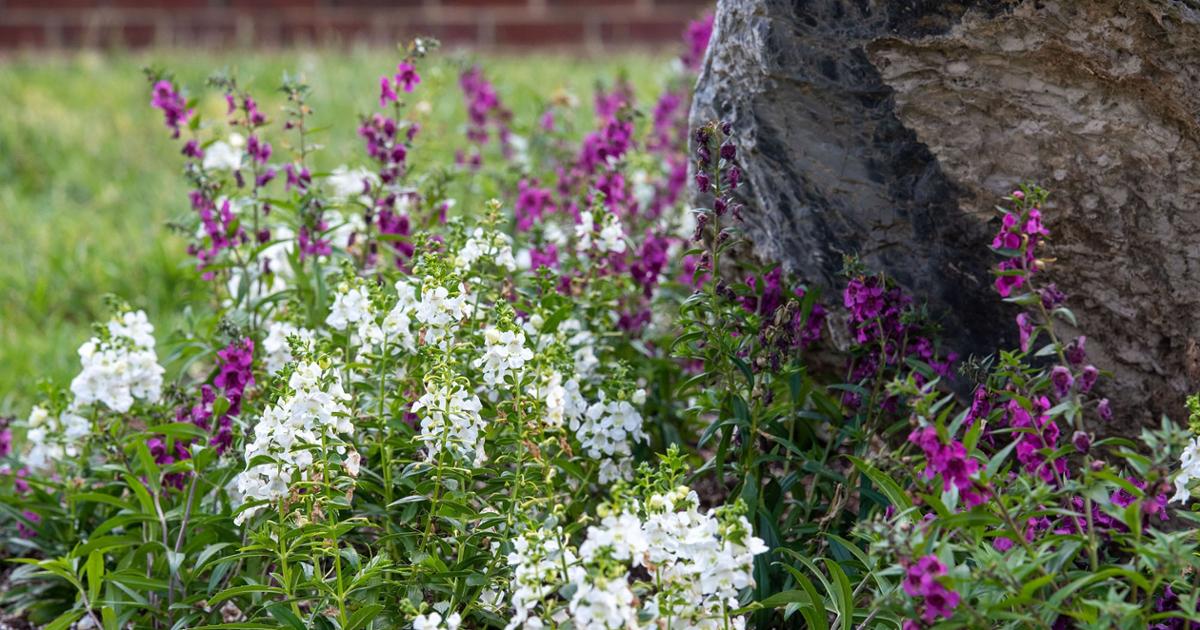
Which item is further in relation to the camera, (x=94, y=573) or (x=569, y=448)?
(x=94, y=573)

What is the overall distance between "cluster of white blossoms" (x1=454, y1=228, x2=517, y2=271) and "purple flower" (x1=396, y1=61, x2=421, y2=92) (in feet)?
2.15

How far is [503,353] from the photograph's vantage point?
2.41 m

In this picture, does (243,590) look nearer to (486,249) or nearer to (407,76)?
(486,249)

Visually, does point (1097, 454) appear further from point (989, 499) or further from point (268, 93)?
point (268, 93)

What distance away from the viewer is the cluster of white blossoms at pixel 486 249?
2.78 meters

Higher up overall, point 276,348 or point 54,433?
point 276,348

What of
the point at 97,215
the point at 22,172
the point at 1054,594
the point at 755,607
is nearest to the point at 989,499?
the point at 1054,594

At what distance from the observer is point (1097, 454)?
113 inches

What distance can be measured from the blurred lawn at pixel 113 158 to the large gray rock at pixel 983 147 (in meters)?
1.36

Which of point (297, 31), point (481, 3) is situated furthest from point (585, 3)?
point (297, 31)

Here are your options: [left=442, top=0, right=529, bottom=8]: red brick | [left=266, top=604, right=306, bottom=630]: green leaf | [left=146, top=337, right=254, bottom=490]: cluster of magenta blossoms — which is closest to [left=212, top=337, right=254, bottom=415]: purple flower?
[left=146, top=337, right=254, bottom=490]: cluster of magenta blossoms

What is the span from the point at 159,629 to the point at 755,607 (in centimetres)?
136

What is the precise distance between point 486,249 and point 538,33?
20.4 feet

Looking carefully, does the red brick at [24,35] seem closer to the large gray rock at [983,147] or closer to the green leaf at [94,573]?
the green leaf at [94,573]
